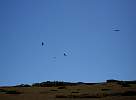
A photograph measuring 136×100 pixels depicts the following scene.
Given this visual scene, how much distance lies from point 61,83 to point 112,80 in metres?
13.0

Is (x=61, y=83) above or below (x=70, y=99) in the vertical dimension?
above

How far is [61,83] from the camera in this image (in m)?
68.6

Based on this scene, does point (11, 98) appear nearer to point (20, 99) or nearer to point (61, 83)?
point (20, 99)

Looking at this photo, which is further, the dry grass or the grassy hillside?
the grassy hillside

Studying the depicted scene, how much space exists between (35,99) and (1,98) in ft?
16.7

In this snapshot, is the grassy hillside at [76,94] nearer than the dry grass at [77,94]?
No

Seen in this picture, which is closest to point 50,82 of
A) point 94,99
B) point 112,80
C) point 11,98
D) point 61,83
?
point 61,83

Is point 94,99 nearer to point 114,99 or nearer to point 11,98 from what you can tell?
point 114,99

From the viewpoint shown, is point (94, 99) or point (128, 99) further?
point (94, 99)

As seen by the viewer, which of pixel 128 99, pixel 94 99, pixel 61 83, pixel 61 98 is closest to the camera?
pixel 128 99

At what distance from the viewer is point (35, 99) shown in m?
33.8

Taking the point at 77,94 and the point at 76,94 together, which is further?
the point at 76,94

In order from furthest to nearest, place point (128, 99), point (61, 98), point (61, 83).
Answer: point (61, 83) < point (61, 98) < point (128, 99)

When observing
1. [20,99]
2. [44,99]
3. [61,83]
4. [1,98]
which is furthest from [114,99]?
[61,83]
